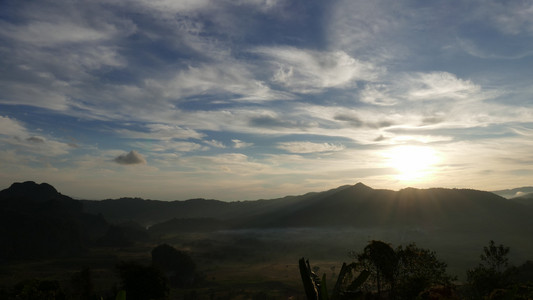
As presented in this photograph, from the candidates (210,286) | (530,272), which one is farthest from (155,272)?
(530,272)

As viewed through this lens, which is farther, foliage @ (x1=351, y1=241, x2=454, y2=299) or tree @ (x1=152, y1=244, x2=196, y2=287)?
tree @ (x1=152, y1=244, x2=196, y2=287)

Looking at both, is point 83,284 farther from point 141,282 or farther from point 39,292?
point 39,292

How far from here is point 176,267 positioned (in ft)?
537

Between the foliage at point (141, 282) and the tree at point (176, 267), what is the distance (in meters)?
86.1

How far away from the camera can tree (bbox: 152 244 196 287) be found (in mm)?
159137

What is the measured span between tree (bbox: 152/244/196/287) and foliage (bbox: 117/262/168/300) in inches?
3389

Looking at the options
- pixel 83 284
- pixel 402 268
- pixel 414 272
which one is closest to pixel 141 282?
pixel 83 284

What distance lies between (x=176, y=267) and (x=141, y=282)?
94995 mm

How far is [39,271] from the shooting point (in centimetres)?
18450

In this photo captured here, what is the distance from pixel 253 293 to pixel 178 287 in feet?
138

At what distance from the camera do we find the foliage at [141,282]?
73.9m

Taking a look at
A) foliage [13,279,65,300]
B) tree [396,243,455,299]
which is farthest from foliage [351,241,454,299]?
foliage [13,279,65,300]

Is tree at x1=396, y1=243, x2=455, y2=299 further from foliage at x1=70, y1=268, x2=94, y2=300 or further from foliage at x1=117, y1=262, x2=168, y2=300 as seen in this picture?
foliage at x1=70, y1=268, x2=94, y2=300

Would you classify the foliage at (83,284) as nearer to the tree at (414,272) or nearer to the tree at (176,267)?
the tree at (414,272)
